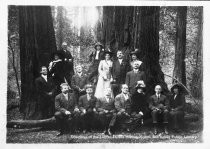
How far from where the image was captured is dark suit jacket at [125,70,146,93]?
23.2 ft

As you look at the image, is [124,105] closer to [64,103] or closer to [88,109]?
[88,109]

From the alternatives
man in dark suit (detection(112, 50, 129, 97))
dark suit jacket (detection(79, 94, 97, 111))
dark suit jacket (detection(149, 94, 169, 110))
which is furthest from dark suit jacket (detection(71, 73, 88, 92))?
dark suit jacket (detection(149, 94, 169, 110))

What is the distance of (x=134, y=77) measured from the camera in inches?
279

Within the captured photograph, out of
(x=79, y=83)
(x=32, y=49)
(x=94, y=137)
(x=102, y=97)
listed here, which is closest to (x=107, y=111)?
(x=102, y=97)

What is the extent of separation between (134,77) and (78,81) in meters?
1.09

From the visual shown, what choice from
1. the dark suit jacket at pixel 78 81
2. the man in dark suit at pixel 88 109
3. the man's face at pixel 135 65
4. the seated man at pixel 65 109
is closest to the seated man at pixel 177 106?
the man's face at pixel 135 65

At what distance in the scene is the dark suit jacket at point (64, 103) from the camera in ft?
23.1

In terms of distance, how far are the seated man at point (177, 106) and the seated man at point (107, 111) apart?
3.78 feet

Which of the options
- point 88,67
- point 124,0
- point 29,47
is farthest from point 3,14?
point 124,0

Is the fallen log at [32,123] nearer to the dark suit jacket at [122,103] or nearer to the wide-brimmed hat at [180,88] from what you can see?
the dark suit jacket at [122,103]

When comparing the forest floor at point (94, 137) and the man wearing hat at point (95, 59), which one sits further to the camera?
the man wearing hat at point (95, 59)

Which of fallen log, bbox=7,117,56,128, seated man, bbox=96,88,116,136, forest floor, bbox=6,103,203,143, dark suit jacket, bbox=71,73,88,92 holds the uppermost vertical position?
dark suit jacket, bbox=71,73,88,92

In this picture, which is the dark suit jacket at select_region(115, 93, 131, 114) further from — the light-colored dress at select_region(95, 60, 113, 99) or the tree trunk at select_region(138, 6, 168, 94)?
the tree trunk at select_region(138, 6, 168, 94)

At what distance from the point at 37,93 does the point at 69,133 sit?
993 millimetres
